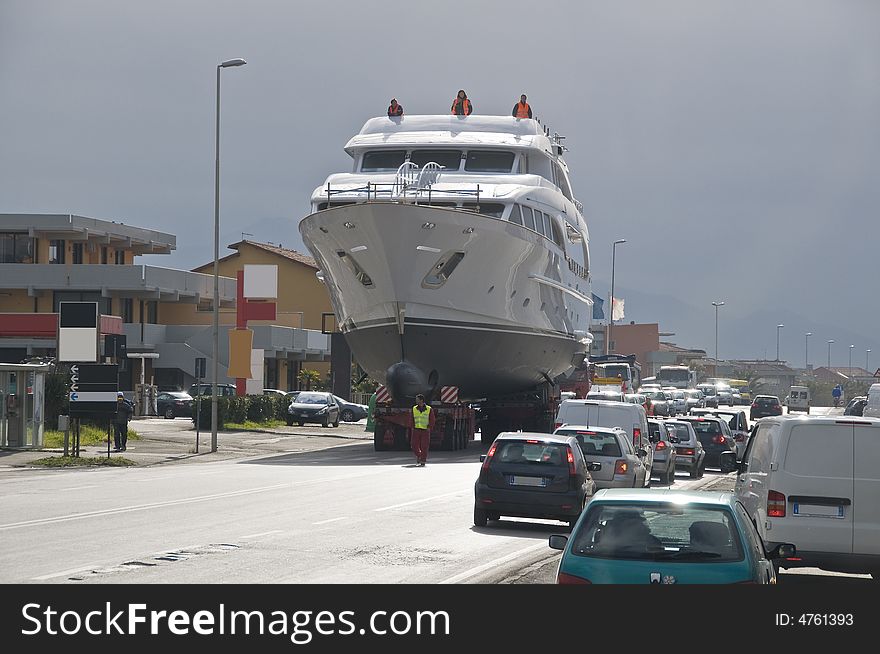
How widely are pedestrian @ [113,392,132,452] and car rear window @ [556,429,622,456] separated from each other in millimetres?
15250

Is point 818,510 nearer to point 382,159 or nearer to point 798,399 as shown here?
point 382,159

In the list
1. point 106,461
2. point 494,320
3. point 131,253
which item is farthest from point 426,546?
point 131,253

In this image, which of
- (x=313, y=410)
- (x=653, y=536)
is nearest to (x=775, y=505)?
(x=653, y=536)

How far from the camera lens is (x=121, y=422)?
34688 millimetres

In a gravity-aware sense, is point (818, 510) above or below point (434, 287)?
below

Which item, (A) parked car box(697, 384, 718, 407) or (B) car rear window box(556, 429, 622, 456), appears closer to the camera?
(B) car rear window box(556, 429, 622, 456)

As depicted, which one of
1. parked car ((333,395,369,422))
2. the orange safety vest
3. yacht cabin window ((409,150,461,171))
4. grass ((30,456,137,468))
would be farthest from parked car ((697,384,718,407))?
grass ((30,456,137,468))

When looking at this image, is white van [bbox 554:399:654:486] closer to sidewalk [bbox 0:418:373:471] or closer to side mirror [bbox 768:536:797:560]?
sidewalk [bbox 0:418:373:471]

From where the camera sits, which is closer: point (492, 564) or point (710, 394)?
point (492, 564)

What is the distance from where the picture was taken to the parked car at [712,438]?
3666 cm

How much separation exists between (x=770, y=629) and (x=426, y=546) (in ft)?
29.0

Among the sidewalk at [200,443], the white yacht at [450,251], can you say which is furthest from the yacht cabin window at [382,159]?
the sidewalk at [200,443]

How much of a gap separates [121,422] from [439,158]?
1411 centimetres

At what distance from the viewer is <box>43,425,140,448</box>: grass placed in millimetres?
35281
